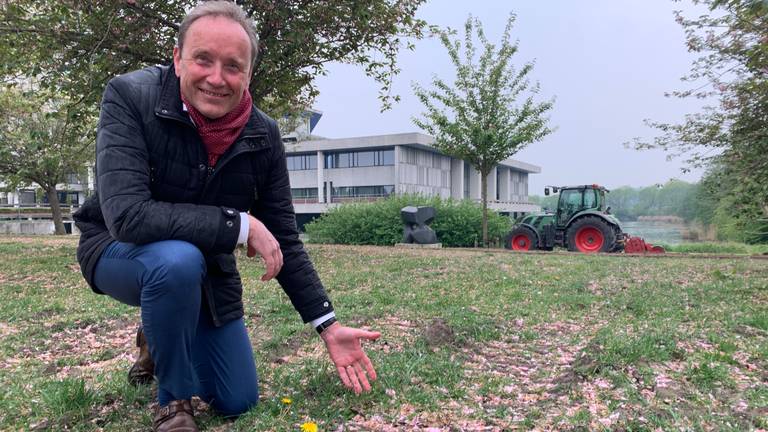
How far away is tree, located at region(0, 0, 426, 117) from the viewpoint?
831 cm

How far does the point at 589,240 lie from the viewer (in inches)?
598

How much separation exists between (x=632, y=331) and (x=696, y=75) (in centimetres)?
1131

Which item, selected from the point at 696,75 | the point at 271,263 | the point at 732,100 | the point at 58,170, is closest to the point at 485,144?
the point at 696,75

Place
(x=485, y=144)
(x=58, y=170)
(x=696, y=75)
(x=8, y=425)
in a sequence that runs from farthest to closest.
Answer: (x=58, y=170) < (x=485, y=144) < (x=696, y=75) < (x=8, y=425)

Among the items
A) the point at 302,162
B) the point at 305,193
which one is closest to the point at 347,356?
the point at 305,193

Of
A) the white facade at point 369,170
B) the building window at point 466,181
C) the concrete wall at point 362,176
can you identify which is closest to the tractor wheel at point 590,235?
the white facade at point 369,170

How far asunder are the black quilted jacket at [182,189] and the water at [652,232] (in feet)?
50.8

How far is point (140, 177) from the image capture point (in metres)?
2.09

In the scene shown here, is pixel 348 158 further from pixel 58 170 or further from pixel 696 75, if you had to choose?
pixel 696 75

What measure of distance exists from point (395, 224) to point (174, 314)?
1784 cm

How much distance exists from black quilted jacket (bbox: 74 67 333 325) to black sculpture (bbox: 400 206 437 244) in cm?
1416

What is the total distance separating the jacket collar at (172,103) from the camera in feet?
7.13

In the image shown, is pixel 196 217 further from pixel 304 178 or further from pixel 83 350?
pixel 304 178

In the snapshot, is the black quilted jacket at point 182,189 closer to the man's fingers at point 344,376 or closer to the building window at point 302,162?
the man's fingers at point 344,376
